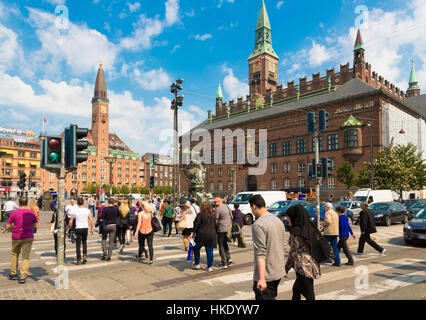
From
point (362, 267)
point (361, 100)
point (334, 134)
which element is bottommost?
point (362, 267)

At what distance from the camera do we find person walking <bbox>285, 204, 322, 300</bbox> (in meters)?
3.97

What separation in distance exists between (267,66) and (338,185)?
4525 cm

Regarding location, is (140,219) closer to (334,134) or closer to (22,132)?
(334,134)

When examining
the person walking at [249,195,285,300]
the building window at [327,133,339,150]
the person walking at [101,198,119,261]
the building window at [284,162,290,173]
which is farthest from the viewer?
the building window at [284,162,290,173]

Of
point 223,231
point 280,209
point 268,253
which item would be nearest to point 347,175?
point 280,209

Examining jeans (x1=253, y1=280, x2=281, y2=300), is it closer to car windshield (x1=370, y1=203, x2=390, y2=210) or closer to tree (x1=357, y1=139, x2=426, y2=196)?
car windshield (x1=370, y1=203, x2=390, y2=210)

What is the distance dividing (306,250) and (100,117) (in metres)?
112

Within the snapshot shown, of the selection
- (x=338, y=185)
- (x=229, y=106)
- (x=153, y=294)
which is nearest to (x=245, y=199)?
(x=153, y=294)

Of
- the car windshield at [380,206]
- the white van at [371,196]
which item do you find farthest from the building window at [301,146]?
the car windshield at [380,206]

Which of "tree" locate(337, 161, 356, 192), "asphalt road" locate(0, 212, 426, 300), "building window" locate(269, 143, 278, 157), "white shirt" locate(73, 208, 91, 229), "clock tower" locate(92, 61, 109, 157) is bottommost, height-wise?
"asphalt road" locate(0, 212, 426, 300)

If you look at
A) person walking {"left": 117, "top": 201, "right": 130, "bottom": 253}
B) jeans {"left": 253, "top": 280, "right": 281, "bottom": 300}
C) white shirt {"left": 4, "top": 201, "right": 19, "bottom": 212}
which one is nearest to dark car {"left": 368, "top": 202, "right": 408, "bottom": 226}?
person walking {"left": 117, "top": 201, "right": 130, "bottom": 253}

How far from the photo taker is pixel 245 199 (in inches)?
861

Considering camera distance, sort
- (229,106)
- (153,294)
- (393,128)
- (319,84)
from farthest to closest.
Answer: (229,106) < (319,84) < (393,128) < (153,294)

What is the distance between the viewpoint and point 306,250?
405cm
